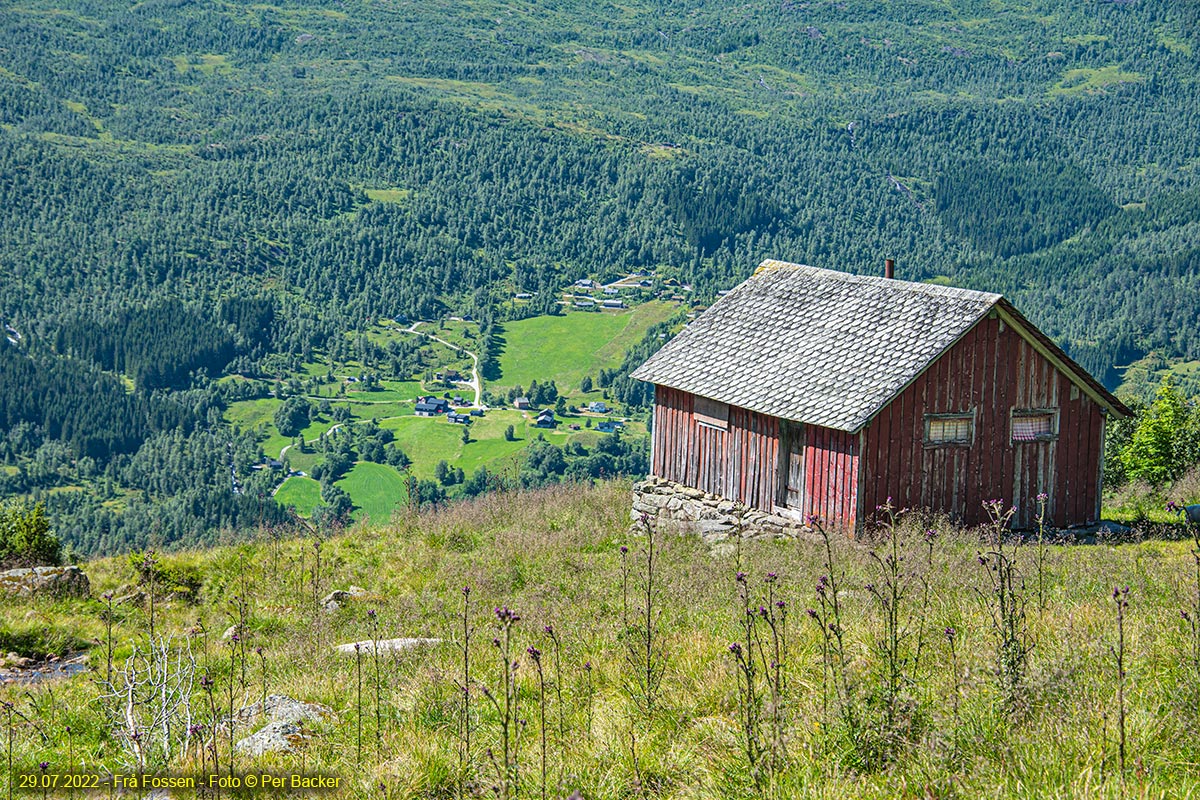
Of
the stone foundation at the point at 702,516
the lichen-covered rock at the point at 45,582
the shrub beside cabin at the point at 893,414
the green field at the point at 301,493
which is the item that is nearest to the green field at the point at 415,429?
the green field at the point at 301,493

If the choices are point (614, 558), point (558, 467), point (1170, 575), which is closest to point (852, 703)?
point (1170, 575)

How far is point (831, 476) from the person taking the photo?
1923 centimetres

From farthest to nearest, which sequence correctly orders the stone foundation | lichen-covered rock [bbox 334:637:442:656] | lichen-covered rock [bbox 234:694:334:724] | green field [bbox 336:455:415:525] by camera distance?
green field [bbox 336:455:415:525]
the stone foundation
lichen-covered rock [bbox 334:637:442:656]
lichen-covered rock [bbox 234:694:334:724]

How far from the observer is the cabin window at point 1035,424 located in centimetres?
2012

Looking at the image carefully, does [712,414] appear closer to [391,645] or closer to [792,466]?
[792,466]

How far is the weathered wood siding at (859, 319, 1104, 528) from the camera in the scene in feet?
62.9

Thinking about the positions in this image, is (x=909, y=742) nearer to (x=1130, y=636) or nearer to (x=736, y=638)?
(x=1130, y=636)

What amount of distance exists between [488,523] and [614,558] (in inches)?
161

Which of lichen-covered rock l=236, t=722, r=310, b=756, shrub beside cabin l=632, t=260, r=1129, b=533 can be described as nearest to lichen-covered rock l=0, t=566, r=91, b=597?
lichen-covered rock l=236, t=722, r=310, b=756

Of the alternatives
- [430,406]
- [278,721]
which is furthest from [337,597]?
[430,406]

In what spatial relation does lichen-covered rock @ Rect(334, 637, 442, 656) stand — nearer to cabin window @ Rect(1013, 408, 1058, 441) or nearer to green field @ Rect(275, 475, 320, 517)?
cabin window @ Rect(1013, 408, 1058, 441)

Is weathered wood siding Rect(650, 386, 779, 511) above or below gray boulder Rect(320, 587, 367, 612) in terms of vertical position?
above

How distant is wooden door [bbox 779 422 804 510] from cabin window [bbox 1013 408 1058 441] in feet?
12.0

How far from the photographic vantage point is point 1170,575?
38.6 feet
